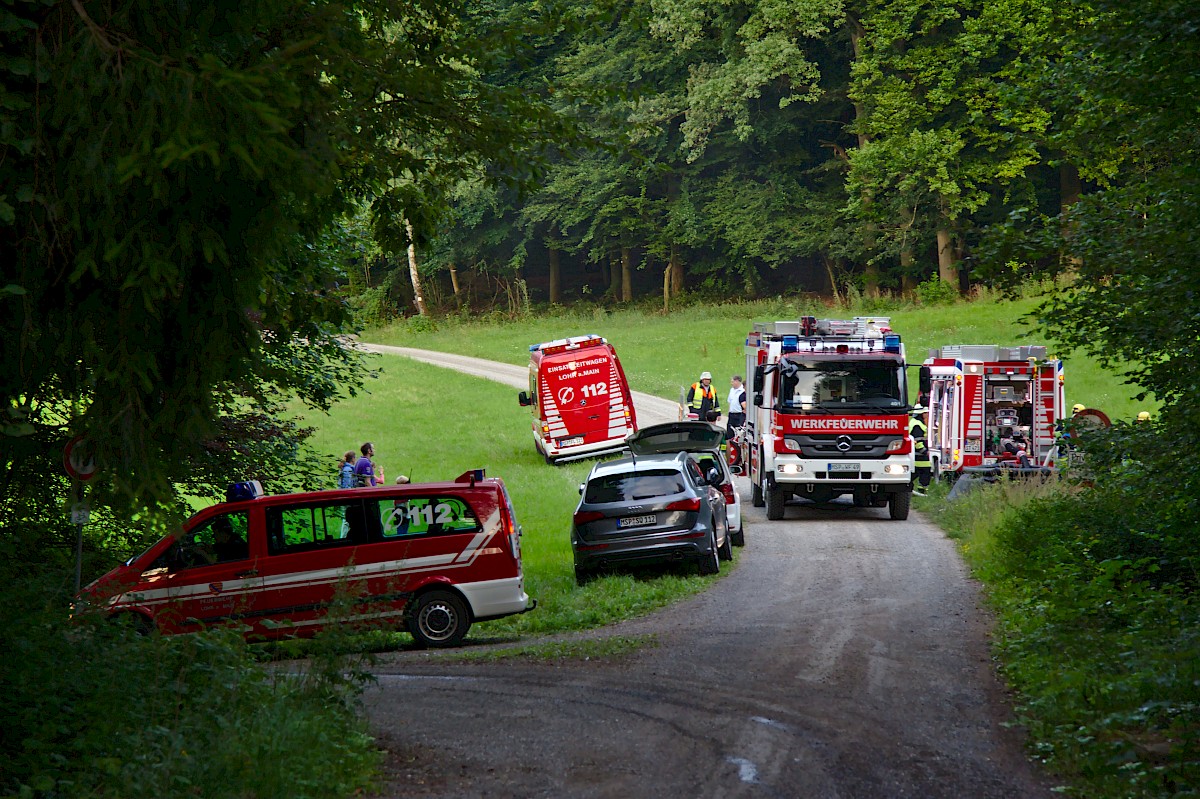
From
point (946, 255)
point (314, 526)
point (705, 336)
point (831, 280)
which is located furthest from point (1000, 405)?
point (831, 280)

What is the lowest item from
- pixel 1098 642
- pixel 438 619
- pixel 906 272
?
pixel 438 619

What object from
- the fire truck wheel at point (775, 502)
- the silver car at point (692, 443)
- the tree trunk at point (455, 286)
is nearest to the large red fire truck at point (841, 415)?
the fire truck wheel at point (775, 502)

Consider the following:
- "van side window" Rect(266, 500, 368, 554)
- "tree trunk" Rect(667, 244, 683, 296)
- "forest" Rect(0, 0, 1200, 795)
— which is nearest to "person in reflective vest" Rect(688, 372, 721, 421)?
"forest" Rect(0, 0, 1200, 795)

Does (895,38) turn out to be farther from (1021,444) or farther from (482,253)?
(1021,444)

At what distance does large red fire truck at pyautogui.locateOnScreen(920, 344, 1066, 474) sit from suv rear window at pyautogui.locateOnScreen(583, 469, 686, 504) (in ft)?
33.2

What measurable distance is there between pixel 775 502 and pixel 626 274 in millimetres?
44617

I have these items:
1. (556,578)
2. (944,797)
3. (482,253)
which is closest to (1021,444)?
(556,578)

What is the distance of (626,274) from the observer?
65.8 meters

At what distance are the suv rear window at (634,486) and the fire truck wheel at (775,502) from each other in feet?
20.1

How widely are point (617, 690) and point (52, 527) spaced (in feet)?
27.4

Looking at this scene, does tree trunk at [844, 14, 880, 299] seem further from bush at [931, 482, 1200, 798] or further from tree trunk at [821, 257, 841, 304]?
bush at [931, 482, 1200, 798]

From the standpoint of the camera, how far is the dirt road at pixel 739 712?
24.4 feet

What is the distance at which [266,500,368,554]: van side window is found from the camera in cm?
1308

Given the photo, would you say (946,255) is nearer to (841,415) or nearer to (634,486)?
(841,415)
